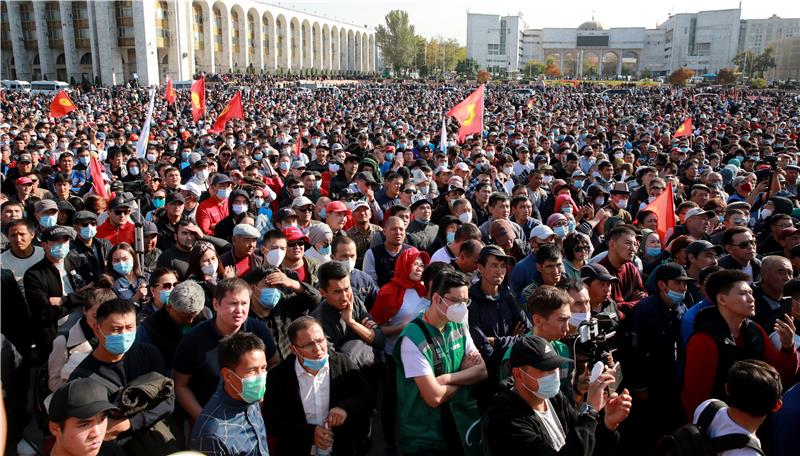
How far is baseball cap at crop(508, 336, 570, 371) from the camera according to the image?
8.40ft

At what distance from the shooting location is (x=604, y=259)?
499cm

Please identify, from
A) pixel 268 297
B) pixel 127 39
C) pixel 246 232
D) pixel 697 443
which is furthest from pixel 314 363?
pixel 127 39

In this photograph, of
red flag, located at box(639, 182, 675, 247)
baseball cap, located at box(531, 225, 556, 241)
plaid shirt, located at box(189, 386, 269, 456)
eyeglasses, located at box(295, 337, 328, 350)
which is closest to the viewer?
plaid shirt, located at box(189, 386, 269, 456)

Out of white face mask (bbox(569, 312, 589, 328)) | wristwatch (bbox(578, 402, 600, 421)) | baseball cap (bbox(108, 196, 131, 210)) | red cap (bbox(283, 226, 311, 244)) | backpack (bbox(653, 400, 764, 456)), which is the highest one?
baseball cap (bbox(108, 196, 131, 210))

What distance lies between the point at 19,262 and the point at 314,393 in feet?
10.7

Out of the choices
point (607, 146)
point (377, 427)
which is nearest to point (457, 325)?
point (377, 427)

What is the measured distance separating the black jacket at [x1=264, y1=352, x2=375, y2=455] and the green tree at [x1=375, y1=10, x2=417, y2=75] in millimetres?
93738

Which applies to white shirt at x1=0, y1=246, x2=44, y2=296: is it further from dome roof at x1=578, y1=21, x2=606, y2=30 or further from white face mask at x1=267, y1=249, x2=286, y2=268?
dome roof at x1=578, y1=21, x2=606, y2=30

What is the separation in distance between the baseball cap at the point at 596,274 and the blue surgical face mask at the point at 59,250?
4.03 m

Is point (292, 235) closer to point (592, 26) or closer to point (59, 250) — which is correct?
point (59, 250)

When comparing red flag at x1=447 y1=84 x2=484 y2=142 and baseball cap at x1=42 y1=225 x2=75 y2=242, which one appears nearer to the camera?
baseball cap at x1=42 y1=225 x2=75 y2=242

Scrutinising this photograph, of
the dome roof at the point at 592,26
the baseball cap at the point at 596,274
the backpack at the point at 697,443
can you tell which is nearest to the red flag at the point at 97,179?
the baseball cap at the point at 596,274

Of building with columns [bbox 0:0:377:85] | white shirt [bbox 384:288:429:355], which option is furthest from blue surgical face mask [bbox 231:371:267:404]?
building with columns [bbox 0:0:377:85]

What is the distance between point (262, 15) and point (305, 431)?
80.2 m
